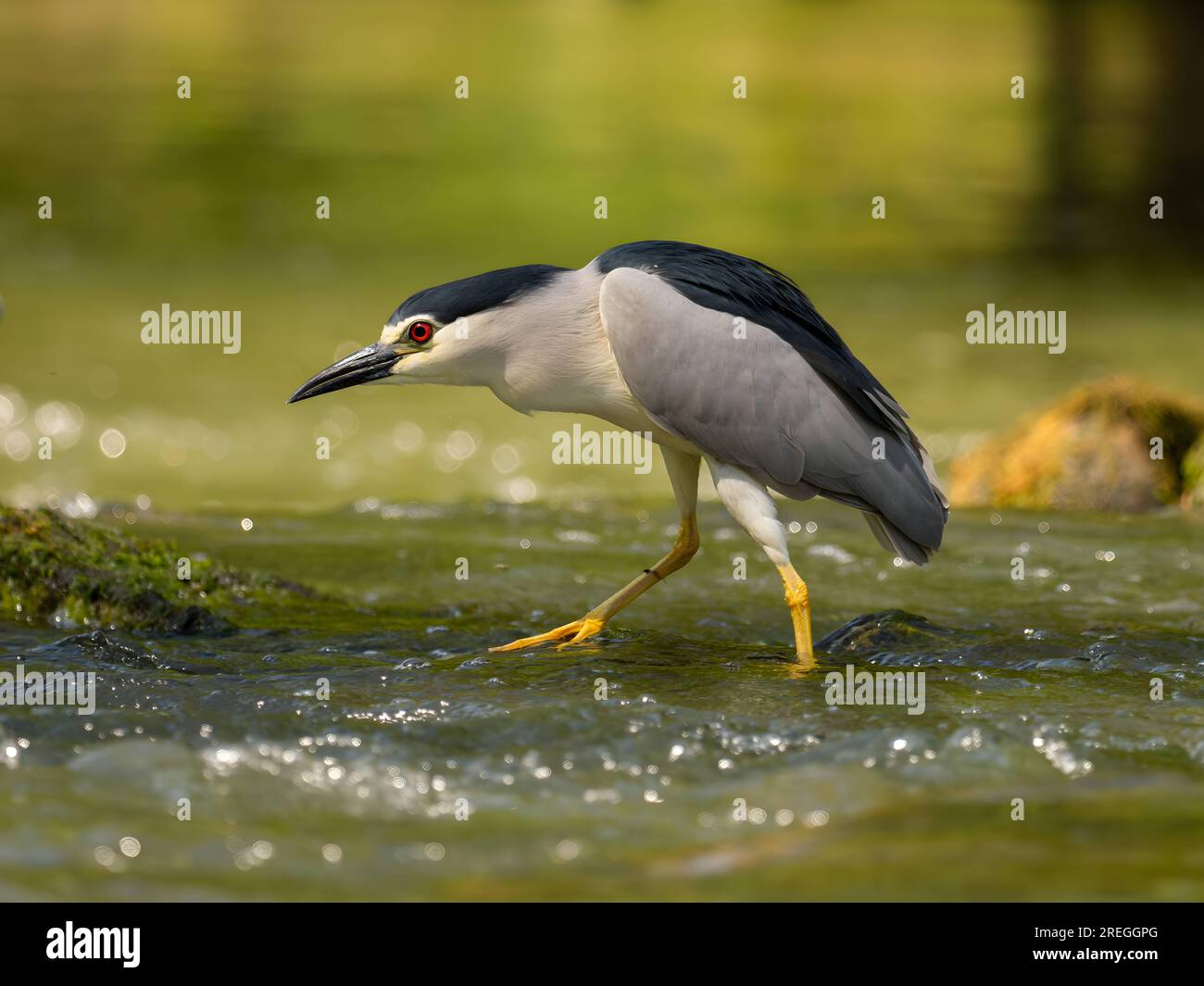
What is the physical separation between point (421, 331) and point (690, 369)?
1023 millimetres

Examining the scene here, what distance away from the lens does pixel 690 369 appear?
19.3 ft

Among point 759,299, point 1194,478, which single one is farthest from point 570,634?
point 1194,478

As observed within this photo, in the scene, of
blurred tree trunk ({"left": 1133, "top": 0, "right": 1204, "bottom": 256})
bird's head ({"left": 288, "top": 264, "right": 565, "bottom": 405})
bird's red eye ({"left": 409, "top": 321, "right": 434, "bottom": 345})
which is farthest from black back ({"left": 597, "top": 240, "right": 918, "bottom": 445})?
blurred tree trunk ({"left": 1133, "top": 0, "right": 1204, "bottom": 256})

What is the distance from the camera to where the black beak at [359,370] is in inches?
236

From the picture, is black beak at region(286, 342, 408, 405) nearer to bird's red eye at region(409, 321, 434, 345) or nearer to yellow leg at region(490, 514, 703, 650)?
bird's red eye at region(409, 321, 434, 345)

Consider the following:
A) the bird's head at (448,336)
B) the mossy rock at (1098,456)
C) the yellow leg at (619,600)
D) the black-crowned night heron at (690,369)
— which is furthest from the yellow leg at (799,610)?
the mossy rock at (1098,456)

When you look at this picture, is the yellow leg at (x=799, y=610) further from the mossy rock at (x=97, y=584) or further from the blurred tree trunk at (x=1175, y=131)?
the blurred tree trunk at (x=1175, y=131)

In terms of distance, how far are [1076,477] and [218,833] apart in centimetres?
733

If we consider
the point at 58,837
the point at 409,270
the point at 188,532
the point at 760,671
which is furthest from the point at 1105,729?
the point at 409,270

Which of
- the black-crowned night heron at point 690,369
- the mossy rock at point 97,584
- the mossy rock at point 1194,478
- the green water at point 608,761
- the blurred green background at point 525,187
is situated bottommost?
the green water at point 608,761

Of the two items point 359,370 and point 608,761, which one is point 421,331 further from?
point 608,761

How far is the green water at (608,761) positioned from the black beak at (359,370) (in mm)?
999

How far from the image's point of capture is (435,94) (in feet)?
93.0
